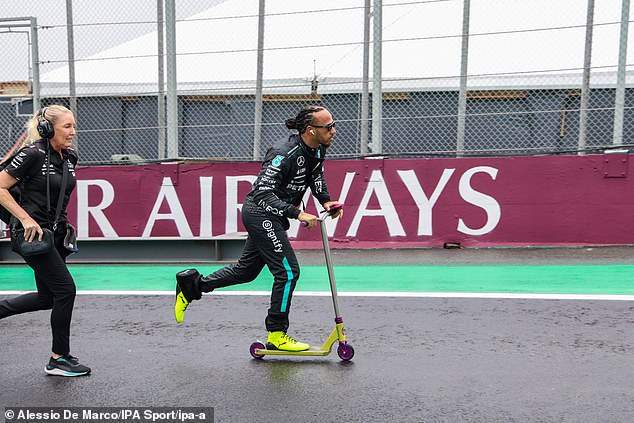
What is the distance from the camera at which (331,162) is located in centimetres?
1068

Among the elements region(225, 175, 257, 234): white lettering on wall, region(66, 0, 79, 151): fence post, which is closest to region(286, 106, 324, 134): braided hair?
region(225, 175, 257, 234): white lettering on wall

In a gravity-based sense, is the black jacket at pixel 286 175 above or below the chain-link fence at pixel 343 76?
below

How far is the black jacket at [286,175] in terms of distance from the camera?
17.3 feet

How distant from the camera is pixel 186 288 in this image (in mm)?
5895

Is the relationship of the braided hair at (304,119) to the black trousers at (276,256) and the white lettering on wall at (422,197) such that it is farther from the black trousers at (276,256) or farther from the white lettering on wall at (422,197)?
the white lettering on wall at (422,197)

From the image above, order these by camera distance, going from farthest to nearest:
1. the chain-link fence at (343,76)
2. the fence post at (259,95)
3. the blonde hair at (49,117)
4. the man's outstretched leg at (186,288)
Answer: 1. the fence post at (259,95)
2. the chain-link fence at (343,76)
3. the man's outstretched leg at (186,288)
4. the blonde hair at (49,117)

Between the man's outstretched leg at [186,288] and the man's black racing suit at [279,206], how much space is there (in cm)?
64

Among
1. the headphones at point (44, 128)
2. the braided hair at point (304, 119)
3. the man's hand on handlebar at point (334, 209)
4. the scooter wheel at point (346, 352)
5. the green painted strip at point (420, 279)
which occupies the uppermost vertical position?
the braided hair at point (304, 119)

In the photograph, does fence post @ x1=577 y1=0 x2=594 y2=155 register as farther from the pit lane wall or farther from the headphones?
the headphones

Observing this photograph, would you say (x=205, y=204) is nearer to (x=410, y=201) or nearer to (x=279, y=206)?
(x=410, y=201)

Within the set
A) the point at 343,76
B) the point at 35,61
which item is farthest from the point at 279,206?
the point at 343,76

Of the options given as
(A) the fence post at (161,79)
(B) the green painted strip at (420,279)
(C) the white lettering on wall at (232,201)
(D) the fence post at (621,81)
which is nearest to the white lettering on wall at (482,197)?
(B) the green painted strip at (420,279)

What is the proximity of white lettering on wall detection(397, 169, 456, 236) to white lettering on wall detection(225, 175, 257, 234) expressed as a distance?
2245 mm

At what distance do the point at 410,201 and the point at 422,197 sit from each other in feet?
0.58
